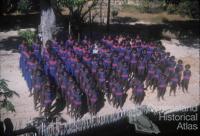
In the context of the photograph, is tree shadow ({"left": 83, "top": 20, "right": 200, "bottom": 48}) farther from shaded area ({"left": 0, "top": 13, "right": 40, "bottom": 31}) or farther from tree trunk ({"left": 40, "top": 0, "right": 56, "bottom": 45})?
tree trunk ({"left": 40, "top": 0, "right": 56, "bottom": 45})

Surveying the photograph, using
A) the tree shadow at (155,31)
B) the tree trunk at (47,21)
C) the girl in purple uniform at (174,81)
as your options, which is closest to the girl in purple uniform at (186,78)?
the girl in purple uniform at (174,81)

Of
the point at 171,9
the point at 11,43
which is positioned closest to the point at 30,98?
the point at 11,43

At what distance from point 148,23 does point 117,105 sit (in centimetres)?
1604

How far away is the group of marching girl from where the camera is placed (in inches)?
468

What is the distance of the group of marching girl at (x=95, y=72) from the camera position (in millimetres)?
11875

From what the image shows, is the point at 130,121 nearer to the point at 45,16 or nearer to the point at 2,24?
the point at 45,16

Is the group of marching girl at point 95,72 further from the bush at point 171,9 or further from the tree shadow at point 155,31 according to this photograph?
the bush at point 171,9

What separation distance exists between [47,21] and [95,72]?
4890 millimetres

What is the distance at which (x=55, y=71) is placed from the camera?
515 inches

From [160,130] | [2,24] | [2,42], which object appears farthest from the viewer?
[2,24]

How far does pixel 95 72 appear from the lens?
13.3 meters

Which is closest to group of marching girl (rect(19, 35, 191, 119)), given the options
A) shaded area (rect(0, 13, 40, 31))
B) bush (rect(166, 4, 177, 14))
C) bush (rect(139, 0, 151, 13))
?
shaded area (rect(0, 13, 40, 31))

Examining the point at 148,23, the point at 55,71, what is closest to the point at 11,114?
the point at 55,71

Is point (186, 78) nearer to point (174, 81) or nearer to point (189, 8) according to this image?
point (174, 81)
